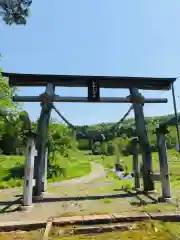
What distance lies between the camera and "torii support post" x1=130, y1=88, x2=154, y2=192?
930cm

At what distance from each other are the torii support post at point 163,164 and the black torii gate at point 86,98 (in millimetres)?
1133

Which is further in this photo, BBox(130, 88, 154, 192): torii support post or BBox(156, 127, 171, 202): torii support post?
BBox(130, 88, 154, 192): torii support post

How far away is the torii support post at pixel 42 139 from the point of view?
8.84m

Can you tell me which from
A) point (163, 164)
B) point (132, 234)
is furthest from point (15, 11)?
point (132, 234)

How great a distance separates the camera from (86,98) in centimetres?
956

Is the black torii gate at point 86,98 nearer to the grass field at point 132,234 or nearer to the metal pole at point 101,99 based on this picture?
the metal pole at point 101,99

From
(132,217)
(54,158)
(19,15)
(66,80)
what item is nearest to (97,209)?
(132,217)

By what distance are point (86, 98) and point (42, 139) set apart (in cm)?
230

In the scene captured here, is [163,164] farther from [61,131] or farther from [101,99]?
[61,131]

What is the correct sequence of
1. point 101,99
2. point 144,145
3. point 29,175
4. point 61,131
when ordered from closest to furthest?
point 29,175
point 144,145
point 101,99
point 61,131

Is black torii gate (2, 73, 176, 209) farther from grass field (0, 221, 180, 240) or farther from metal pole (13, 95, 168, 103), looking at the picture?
grass field (0, 221, 180, 240)

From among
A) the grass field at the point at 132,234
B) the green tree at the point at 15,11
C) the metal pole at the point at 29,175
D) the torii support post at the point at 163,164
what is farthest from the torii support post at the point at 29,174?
the green tree at the point at 15,11

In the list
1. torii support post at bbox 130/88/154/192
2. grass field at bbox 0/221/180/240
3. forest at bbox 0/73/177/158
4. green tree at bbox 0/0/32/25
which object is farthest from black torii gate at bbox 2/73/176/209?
grass field at bbox 0/221/180/240

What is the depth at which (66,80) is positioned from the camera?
31.7 ft
